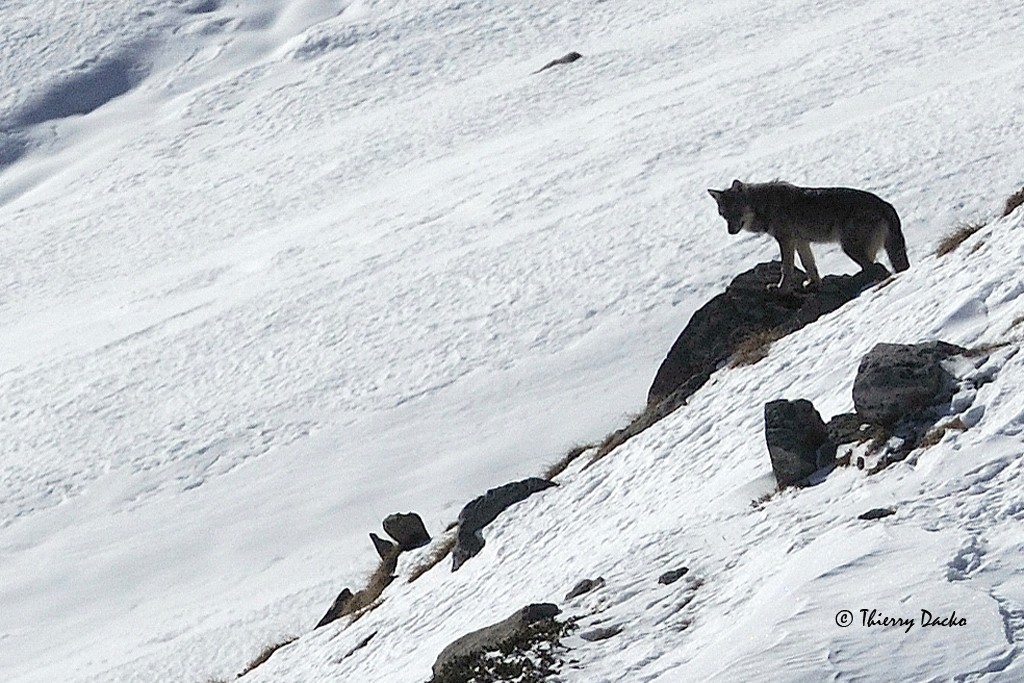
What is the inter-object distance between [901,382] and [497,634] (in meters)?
3.27

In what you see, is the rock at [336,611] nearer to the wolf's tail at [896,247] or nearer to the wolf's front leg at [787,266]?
the wolf's front leg at [787,266]

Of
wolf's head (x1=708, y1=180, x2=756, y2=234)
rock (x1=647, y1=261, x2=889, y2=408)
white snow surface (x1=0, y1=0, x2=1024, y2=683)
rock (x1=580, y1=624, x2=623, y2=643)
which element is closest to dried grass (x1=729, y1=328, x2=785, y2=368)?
rock (x1=647, y1=261, x2=889, y2=408)

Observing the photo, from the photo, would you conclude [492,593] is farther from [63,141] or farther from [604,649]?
[63,141]

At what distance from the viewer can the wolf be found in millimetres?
14414

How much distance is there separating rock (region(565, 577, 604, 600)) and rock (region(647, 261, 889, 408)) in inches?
180

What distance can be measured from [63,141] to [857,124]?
38.4 metres

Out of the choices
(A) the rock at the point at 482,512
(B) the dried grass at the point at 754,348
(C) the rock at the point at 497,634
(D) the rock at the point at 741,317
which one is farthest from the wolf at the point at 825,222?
(C) the rock at the point at 497,634

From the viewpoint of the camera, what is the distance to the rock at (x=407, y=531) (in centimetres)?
1681

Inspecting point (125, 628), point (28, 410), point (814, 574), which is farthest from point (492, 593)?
point (28, 410)

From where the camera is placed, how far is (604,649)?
27.0 feet

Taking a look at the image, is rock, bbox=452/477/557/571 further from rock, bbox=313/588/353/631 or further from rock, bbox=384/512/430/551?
rock, bbox=384/512/430/551

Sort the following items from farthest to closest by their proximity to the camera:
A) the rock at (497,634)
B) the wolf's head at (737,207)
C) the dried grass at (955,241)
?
1. the wolf's head at (737,207)
2. the dried grass at (955,241)
3. the rock at (497,634)

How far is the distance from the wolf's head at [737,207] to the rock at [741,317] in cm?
66

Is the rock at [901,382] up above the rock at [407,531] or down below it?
above
